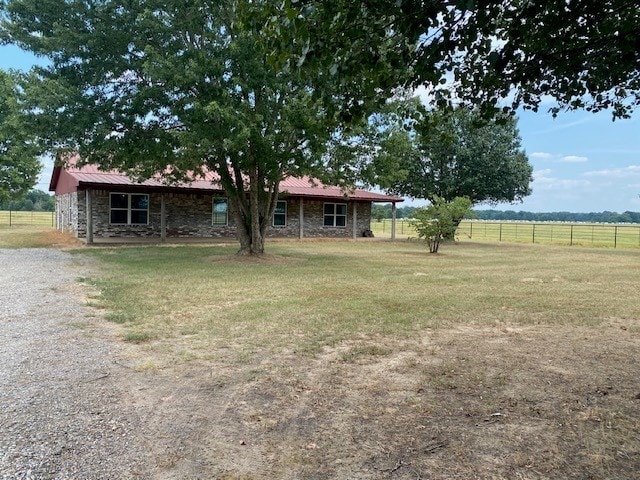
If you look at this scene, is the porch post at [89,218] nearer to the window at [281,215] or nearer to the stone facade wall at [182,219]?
the stone facade wall at [182,219]

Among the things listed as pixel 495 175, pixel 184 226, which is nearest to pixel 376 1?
pixel 184 226

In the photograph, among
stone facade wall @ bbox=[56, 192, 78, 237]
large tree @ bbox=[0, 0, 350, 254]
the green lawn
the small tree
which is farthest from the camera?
stone facade wall @ bbox=[56, 192, 78, 237]

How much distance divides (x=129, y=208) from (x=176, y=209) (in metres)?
2.10

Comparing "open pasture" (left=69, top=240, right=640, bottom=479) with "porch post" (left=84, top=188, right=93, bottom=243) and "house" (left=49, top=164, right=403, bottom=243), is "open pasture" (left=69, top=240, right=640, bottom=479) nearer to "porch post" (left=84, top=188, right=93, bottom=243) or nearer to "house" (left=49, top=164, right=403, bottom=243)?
"house" (left=49, top=164, right=403, bottom=243)

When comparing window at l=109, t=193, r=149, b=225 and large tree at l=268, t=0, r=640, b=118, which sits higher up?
large tree at l=268, t=0, r=640, b=118

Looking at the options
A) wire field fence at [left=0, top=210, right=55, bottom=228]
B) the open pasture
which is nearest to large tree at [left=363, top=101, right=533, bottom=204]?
the open pasture

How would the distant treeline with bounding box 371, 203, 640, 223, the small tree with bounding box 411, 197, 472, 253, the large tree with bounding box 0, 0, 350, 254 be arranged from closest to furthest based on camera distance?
the large tree with bounding box 0, 0, 350, 254
the small tree with bounding box 411, 197, 472, 253
the distant treeline with bounding box 371, 203, 640, 223

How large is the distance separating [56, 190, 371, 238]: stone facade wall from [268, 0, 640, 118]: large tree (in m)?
17.8

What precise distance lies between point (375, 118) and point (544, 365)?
10022 mm

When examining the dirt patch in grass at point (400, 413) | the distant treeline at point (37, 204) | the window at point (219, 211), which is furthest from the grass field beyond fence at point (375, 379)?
the distant treeline at point (37, 204)

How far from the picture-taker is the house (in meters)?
19.7

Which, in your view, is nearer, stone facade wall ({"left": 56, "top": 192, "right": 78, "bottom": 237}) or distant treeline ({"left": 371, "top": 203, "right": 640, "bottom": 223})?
stone facade wall ({"left": 56, "top": 192, "right": 78, "bottom": 237})

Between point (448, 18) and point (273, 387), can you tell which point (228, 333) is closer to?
point (273, 387)

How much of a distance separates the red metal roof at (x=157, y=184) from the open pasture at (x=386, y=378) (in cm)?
794
